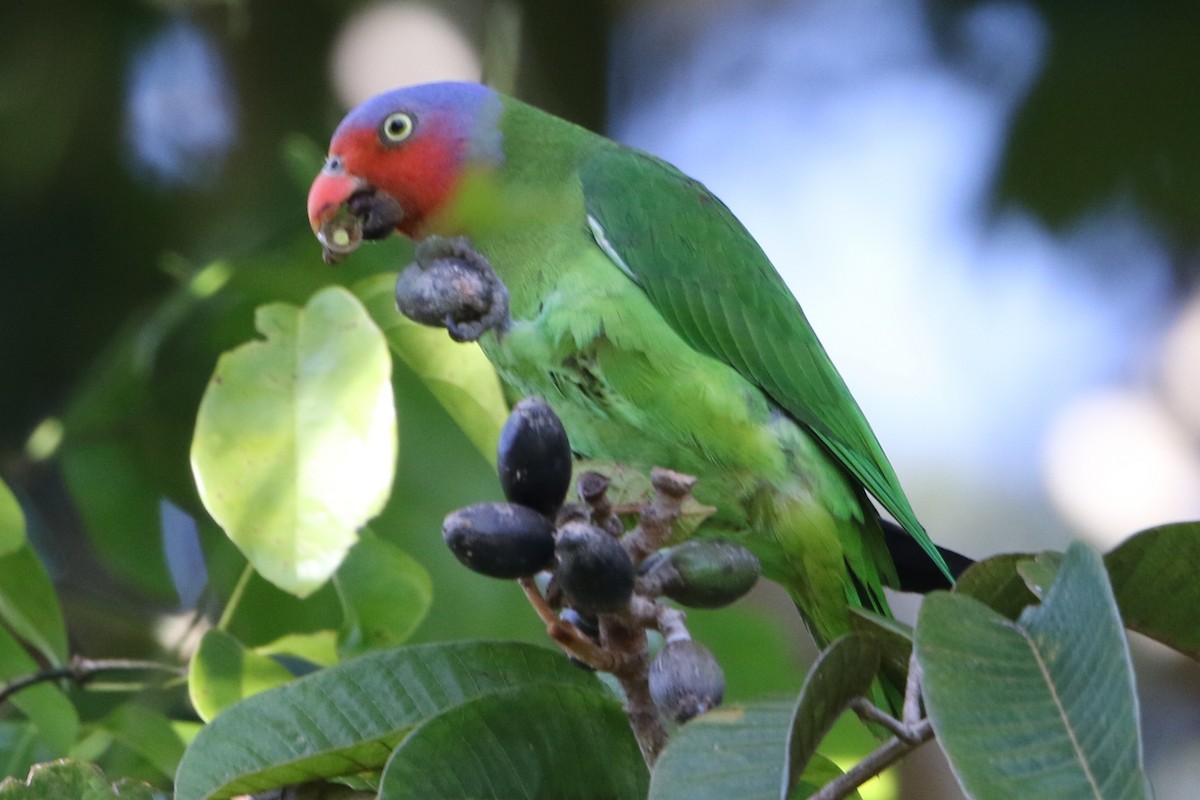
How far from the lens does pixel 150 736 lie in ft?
4.17

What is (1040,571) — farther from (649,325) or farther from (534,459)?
(649,325)

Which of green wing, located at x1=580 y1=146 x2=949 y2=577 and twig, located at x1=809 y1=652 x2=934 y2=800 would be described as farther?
green wing, located at x1=580 y1=146 x2=949 y2=577

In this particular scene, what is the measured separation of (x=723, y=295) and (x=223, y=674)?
2.21 feet

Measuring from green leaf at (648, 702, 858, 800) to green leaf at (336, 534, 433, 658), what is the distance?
616 millimetres

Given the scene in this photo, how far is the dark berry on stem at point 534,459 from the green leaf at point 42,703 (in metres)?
0.74

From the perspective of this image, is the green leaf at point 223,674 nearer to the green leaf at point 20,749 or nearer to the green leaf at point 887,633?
the green leaf at point 20,749

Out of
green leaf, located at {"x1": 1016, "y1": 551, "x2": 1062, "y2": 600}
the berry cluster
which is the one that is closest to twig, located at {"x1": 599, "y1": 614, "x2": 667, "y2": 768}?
the berry cluster

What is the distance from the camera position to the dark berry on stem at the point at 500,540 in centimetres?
68

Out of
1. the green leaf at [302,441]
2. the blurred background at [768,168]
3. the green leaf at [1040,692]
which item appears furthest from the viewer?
the blurred background at [768,168]

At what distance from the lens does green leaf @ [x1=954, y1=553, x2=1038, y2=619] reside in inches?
30.0

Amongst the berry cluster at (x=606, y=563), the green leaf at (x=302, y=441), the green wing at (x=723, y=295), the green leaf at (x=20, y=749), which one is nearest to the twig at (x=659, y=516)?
the berry cluster at (x=606, y=563)

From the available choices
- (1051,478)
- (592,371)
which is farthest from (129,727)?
(1051,478)

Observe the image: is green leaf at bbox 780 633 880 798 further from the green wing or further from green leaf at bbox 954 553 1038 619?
the green wing

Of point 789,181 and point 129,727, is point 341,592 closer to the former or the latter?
point 129,727
